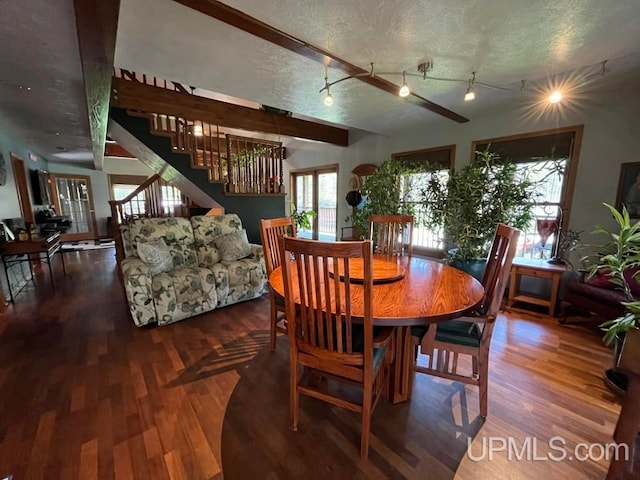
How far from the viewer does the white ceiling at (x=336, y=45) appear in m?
1.58

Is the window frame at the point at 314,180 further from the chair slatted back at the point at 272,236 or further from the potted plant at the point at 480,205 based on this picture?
the chair slatted back at the point at 272,236

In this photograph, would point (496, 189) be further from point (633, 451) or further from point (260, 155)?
point (260, 155)

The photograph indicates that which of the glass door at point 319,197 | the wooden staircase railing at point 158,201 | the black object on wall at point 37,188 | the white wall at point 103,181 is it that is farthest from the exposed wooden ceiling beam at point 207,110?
the white wall at point 103,181

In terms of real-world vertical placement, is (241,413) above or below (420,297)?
below

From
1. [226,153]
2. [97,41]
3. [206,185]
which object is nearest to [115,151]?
[226,153]

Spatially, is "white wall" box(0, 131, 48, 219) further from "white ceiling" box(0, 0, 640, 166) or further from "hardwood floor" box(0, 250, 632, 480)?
"hardwood floor" box(0, 250, 632, 480)

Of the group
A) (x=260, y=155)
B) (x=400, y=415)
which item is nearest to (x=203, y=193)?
(x=260, y=155)

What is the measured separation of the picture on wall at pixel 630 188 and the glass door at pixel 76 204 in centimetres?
1120

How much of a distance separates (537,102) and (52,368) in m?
5.30

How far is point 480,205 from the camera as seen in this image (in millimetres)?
3078

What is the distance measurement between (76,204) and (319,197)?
723cm

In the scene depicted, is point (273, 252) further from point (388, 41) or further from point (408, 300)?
point (388, 41)

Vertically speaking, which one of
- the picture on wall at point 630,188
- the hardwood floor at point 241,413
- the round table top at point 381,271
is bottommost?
the hardwood floor at point 241,413

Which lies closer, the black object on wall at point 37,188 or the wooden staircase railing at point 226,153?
the wooden staircase railing at point 226,153
